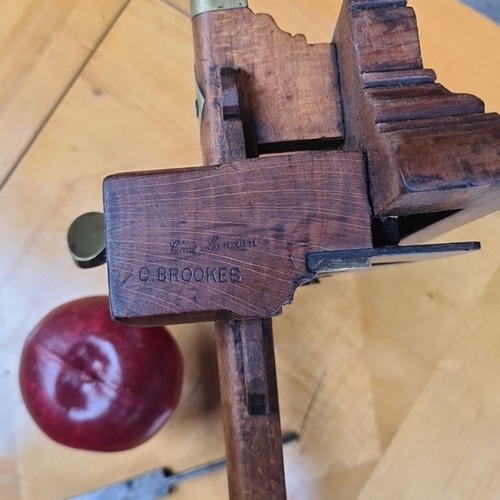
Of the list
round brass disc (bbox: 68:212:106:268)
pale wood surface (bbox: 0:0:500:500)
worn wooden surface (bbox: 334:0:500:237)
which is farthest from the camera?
pale wood surface (bbox: 0:0:500:500)

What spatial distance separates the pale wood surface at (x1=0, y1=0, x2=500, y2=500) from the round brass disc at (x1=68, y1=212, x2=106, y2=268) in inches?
6.3

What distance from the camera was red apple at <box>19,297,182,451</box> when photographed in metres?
0.52

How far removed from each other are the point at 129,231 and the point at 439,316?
15.1 inches

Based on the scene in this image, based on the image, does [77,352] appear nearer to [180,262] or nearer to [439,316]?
[180,262]

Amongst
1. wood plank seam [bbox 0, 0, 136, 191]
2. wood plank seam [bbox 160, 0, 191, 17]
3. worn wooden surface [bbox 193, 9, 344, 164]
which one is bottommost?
worn wooden surface [bbox 193, 9, 344, 164]

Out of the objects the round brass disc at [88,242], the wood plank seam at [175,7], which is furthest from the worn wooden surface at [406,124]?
the wood plank seam at [175,7]

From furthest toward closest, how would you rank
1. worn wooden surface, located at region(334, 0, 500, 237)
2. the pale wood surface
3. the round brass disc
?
the pale wood surface < the round brass disc < worn wooden surface, located at region(334, 0, 500, 237)

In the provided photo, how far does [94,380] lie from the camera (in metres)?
0.52

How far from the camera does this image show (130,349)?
0.53m

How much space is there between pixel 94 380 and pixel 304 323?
0.22m

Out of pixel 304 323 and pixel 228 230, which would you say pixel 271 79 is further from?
pixel 304 323

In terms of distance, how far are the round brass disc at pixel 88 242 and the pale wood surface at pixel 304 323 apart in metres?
0.16
